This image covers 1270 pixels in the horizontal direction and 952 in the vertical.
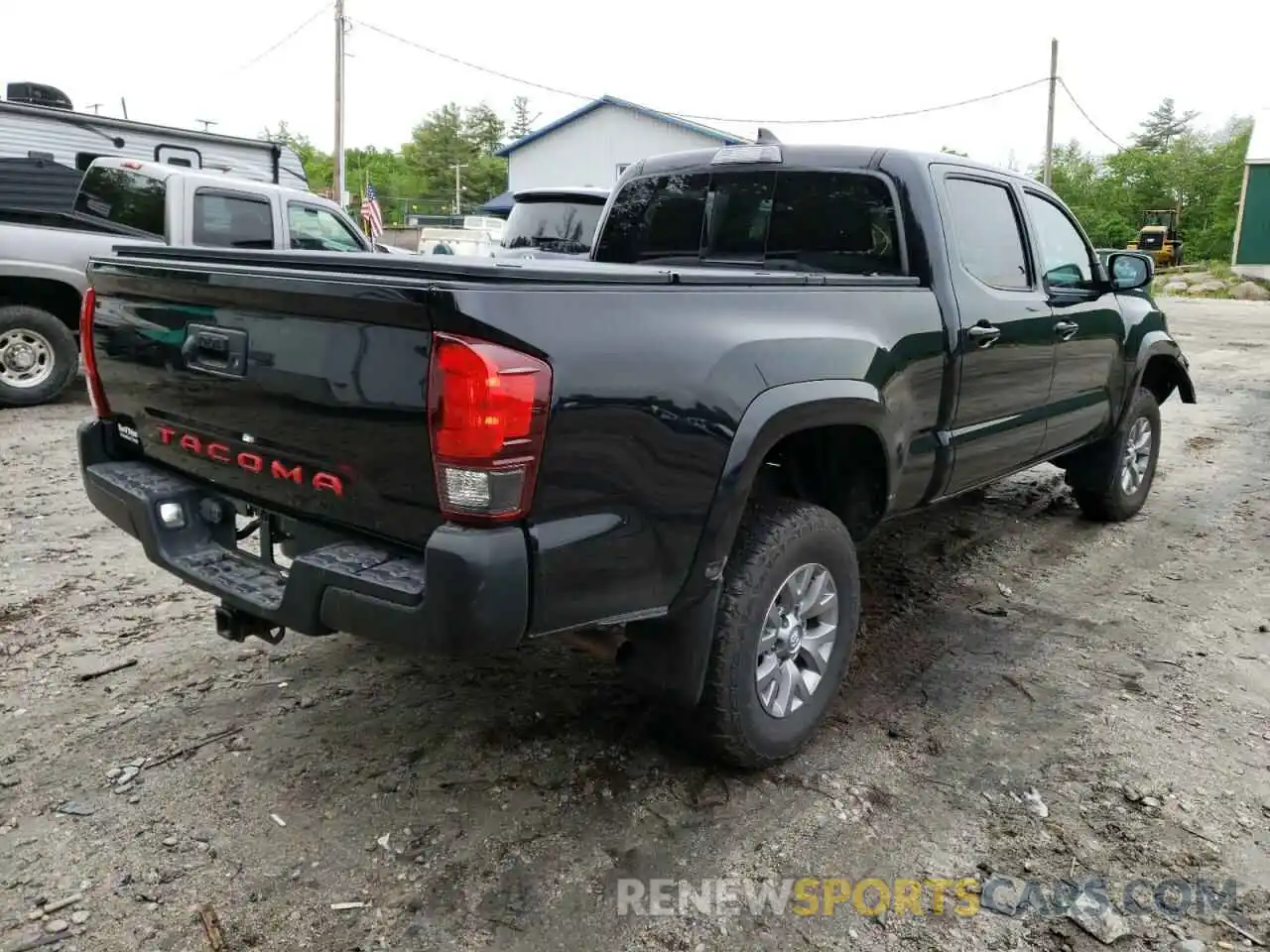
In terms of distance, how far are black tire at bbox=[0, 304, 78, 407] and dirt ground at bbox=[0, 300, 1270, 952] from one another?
3689mm

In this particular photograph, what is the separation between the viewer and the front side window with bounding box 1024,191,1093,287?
453cm

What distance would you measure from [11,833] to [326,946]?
1.02 meters

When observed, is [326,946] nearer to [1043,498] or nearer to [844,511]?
[844,511]

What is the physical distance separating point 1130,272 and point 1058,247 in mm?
387

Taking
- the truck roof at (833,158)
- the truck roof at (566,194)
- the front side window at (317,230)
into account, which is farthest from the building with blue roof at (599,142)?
the truck roof at (833,158)

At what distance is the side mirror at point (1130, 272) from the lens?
189 inches

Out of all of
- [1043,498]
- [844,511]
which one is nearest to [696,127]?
[1043,498]

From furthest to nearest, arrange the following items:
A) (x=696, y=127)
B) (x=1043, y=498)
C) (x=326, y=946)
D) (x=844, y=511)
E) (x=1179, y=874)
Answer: (x=696, y=127) → (x=1043, y=498) → (x=844, y=511) → (x=1179, y=874) → (x=326, y=946)

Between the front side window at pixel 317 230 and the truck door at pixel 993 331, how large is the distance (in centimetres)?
585

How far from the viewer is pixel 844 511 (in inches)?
138

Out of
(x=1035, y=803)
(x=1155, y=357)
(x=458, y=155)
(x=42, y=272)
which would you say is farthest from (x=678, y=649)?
(x=458, y=155)

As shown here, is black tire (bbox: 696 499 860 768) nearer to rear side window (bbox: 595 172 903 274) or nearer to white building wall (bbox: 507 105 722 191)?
rear side window (bbox: 595 172 903 274)

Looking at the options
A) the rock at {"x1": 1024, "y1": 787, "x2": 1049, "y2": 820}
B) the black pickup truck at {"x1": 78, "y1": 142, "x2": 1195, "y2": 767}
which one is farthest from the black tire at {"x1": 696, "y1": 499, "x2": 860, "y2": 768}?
the rock at {"x1": 1024, "y1": 787, "x2": 1049, "y2": 820}

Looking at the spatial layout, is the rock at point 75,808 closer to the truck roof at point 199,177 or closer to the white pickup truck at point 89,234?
the white pickup truck at point 89,234
